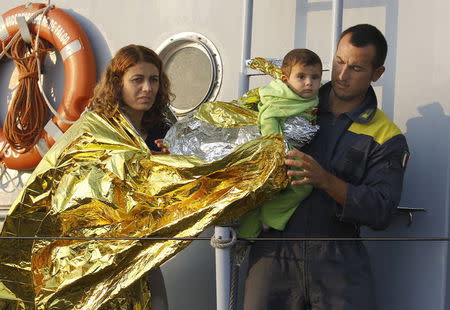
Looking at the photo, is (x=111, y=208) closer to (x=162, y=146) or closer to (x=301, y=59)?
(x=162, y=146)

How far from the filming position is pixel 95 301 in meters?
2.50

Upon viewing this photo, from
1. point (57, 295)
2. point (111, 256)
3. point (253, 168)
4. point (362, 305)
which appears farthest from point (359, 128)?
point (57, 295)

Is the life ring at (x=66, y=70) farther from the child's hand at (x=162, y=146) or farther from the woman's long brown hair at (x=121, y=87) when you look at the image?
the child's hand at (x=162, y=146)

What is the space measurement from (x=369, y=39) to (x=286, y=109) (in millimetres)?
347

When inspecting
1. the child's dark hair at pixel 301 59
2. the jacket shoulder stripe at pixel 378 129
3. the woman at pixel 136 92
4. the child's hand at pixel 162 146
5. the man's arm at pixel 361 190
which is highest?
the child's dark hair at pixel 301 59

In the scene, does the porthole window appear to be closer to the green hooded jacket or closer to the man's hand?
the green hooded jacket

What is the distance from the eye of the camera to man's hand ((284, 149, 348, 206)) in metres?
2.24

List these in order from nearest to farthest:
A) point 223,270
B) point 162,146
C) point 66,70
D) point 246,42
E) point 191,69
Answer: point 223,270
point 162,146
point 246,42
point 191,69
point 66,70

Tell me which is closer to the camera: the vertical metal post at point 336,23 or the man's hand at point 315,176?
the man's hand at point 315,176

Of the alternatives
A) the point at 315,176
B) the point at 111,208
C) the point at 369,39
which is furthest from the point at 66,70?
the point at 315,176

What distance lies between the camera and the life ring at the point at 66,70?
366 cm

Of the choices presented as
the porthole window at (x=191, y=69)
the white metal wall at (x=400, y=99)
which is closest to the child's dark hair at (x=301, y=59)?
the white metal wall at (x=400, y=99)

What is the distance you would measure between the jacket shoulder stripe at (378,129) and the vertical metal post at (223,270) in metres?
0.51

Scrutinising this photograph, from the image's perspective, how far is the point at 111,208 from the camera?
2.52m
